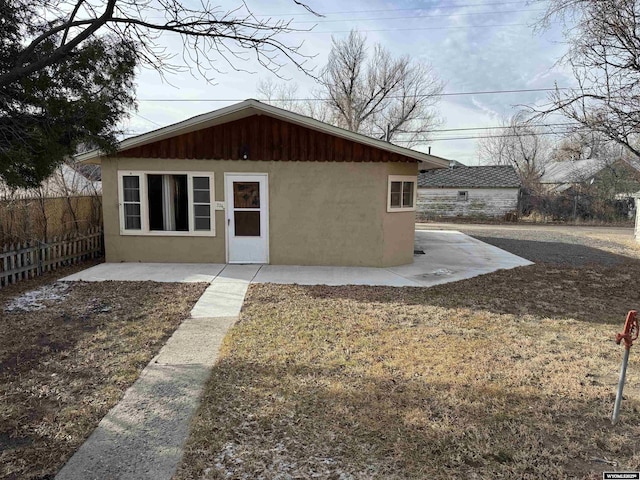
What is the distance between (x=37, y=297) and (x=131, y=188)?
3.39 m

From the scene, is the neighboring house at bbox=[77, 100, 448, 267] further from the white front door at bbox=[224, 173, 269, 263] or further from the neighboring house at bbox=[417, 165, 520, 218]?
the neighboring house at bbox=[417, 165, 520, 218]

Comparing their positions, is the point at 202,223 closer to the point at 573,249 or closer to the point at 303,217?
the point at 303,217

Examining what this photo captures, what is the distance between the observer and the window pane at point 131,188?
29.5 feet

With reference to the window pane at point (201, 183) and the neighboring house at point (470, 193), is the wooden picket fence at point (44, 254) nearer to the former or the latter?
the window pane at point (201, 183)

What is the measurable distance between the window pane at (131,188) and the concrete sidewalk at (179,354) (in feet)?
4.79

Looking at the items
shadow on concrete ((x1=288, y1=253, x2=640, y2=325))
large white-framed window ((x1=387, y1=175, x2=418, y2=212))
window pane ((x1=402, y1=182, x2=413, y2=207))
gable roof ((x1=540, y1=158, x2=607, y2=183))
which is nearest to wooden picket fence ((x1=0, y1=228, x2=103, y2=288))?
shadow on concrete ((x1=288, y1=253, x2=640, y2=325))

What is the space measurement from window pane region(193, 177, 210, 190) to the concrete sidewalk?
171cm

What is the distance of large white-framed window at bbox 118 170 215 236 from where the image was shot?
895 cm

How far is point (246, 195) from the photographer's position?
900cm

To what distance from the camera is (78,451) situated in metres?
2.64

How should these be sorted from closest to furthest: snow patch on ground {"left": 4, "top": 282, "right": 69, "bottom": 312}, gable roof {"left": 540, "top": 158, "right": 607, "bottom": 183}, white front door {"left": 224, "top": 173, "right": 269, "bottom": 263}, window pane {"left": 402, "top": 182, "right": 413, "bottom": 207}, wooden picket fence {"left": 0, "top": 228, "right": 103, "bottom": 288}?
snow patch on ground {"left": 4, "top": 282, "right": 69, "bottom": 312}
wooden picket fence {"left": 0, "top": 228, "right": 103, "bottom": 288}
white front door {"left": 224, "top": 173, "right": 269, "bottom": 263}
window pane {"left": 402, "top": 182, "right": 413, "bottom": 207}
gable roof {"left": 540, "top": 158, "right": 607, "bottom": 183}

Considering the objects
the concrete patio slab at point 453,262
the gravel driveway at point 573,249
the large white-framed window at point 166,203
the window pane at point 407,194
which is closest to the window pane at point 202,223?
the large white-framed window at point 166,203

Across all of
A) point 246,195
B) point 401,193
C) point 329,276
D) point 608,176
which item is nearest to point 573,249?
point 401,193

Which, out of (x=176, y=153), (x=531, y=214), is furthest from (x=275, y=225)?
(x=531, y=214)
